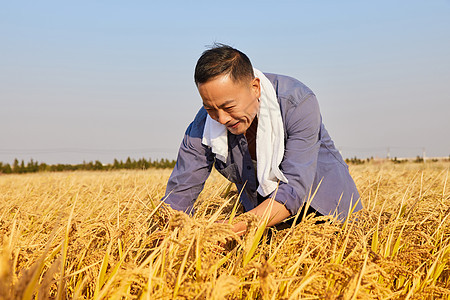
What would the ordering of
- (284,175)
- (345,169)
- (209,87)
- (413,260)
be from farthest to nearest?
(345,169), (284,175), (209,87), (413,260)

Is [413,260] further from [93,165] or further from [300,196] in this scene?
[93,165]

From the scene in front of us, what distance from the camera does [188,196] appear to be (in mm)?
2568

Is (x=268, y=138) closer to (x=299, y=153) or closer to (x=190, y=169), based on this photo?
(x=299, y=153)

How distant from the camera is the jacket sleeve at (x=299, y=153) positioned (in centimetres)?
214

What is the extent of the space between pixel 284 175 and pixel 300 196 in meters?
0.16

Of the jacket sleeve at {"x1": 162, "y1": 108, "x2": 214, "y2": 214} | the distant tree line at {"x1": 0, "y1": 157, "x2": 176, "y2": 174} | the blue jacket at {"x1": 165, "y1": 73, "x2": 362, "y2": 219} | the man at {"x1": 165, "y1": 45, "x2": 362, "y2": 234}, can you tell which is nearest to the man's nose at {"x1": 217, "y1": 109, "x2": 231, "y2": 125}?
the man at {"x1": 165, "y1": 45, "x2": 362, "y2": 234}

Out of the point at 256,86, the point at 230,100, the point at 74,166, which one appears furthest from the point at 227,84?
the point at 74,166

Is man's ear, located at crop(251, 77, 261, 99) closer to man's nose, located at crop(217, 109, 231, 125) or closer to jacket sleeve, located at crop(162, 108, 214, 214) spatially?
man's nose, located at crop(217, 109, 231, 125)

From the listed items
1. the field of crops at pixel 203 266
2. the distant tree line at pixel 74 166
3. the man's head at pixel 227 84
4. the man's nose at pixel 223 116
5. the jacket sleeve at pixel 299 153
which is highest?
the man's head at pixel 227 84

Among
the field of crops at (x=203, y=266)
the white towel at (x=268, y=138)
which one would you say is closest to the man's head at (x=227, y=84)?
the white towel at (x=268, y=138)

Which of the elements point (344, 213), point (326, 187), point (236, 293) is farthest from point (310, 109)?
point (236, 293)

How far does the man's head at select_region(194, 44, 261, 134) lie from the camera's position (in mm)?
2078

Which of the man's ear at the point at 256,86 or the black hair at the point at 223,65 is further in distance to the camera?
the man's ear at the point at 256,86

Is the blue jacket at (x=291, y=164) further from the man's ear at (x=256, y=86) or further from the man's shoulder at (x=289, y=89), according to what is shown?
the man's ear at (x=256, y=86)
